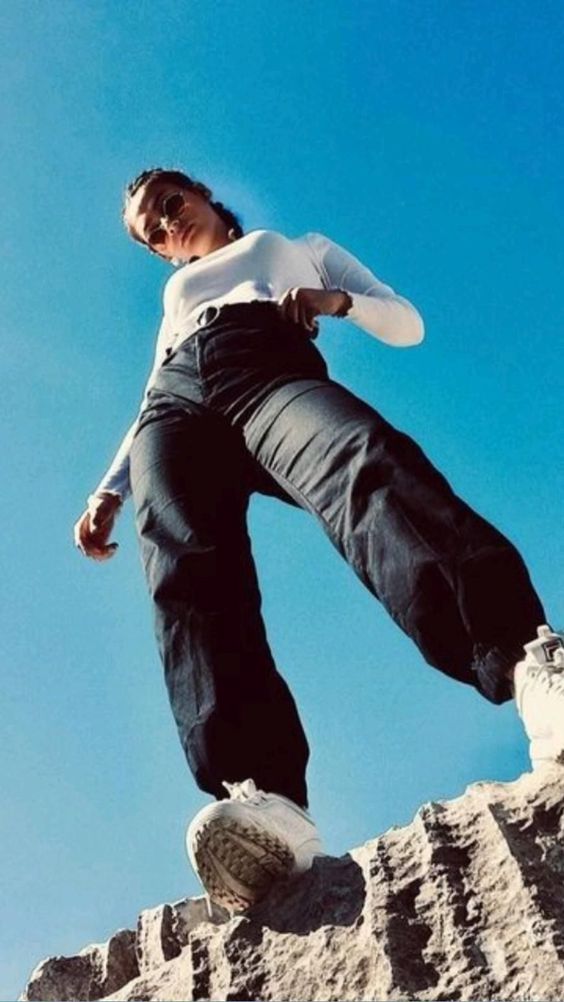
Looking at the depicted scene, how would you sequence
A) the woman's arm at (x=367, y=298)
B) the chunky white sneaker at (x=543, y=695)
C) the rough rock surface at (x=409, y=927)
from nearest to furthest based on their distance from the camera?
the rough rock surface at (x=409, y=927) < the chunky white sneaker at (x=543, y=695) < the woman's arm at (x=367, y=298)

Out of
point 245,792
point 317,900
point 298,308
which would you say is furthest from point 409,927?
point 298,308

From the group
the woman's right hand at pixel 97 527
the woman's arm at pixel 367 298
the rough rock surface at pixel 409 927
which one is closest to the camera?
the rough rock surface at pixel 409 927

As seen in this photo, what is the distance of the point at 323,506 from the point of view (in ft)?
9.27

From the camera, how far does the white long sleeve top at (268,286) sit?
3.71m

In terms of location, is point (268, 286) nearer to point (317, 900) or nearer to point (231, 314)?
point (231, 314)

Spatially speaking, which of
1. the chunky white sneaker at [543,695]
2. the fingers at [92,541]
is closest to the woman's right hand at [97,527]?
the fingers at [92,541]

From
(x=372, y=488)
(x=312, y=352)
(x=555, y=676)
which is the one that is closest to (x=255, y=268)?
(x=312, y=352)

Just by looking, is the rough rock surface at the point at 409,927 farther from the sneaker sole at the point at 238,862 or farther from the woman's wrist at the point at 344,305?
the woman's wrist at the point at 344,305

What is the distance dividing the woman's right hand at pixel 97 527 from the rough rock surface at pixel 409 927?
1.69 metres

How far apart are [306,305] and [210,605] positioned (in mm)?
951

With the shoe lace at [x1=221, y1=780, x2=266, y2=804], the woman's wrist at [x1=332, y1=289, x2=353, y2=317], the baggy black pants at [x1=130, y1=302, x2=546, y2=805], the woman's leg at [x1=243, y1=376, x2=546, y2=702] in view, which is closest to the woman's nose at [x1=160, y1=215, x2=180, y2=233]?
the baggy black pants at [x1=130, y1=302, x2=546, y2=805]

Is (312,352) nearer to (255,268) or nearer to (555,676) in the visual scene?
(255,268)

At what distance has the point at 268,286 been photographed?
12.4 feet

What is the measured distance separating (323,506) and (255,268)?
1268 mm
